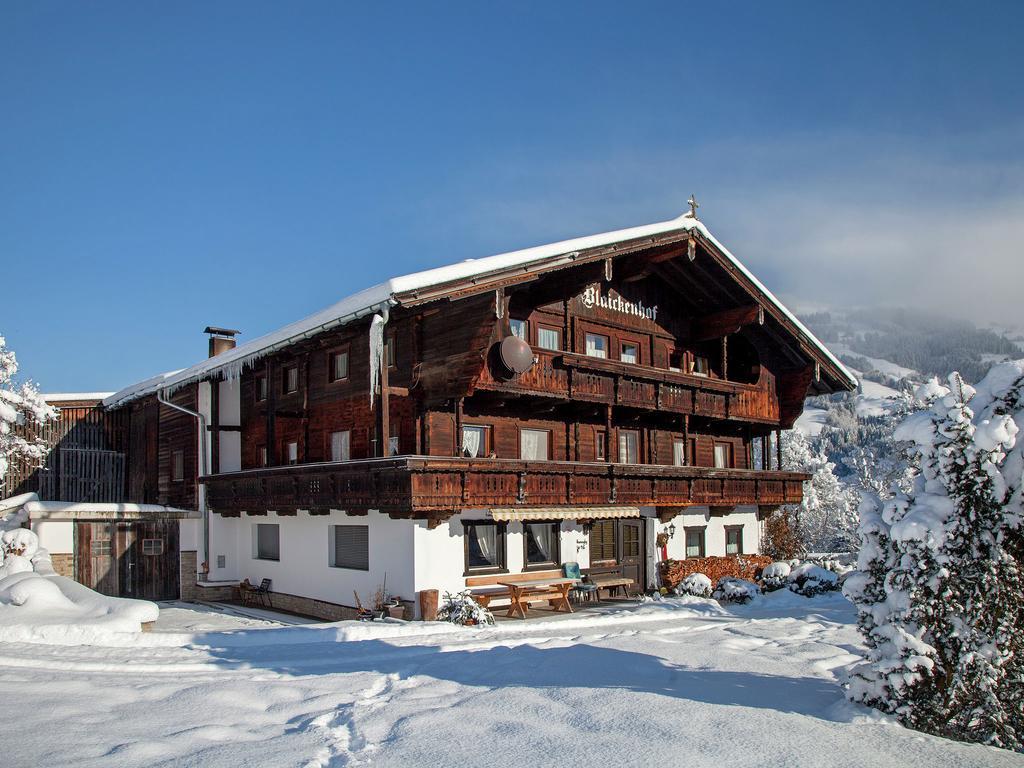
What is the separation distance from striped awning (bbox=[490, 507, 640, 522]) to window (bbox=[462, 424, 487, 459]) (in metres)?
2.13

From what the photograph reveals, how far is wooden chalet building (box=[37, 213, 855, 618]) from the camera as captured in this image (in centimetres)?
1873

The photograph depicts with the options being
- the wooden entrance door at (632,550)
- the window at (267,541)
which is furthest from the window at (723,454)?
the window at (267,541)

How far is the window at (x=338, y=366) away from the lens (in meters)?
21.9

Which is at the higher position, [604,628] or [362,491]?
[362,491]

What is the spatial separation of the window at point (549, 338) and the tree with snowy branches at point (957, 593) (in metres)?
13.3

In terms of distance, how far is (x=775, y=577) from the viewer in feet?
77.8

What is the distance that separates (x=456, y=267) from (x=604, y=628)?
316 inches

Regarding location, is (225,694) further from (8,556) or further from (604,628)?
(8,556)

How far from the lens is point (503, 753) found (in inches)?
316

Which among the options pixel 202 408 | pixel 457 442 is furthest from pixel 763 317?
pixel 202 408

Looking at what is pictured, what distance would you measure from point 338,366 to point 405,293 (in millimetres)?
5534

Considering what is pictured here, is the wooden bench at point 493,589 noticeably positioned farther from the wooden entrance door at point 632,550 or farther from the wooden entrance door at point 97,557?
the wooden entrance door at point 97,557

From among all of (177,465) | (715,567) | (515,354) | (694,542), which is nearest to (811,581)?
(715,567)

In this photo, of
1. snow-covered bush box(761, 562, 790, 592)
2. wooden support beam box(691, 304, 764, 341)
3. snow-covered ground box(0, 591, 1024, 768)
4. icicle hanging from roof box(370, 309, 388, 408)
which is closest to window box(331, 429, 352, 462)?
icicle hanging from roof box(370, 309, 388, 408)
